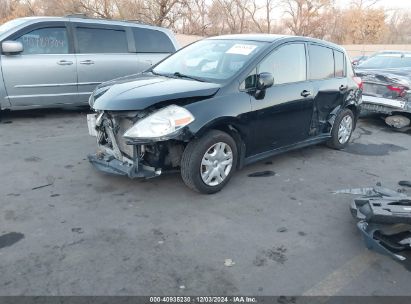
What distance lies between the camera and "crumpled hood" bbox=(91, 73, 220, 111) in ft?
12.6

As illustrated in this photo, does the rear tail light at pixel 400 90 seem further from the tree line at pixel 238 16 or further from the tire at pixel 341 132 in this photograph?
the tree line at pixel 238 16

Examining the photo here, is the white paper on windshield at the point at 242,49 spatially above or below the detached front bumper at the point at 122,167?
above

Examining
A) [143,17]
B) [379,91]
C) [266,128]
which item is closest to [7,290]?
[266,128]

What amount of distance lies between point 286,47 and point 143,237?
3.06 metres

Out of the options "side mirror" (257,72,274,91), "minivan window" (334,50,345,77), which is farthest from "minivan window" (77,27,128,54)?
"side mirror" (257,72,274,91)

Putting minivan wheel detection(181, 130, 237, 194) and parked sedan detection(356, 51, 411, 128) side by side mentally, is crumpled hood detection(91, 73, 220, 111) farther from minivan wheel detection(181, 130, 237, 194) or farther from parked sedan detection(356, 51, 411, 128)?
parked sedan detection(356, 51, 411, 128)

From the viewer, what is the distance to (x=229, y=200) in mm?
4172

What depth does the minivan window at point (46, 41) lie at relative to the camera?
6.69m

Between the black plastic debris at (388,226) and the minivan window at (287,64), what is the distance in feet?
6.42

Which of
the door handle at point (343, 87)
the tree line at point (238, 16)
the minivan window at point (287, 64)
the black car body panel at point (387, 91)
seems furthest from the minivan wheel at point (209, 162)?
the tree line at point (238, 16)

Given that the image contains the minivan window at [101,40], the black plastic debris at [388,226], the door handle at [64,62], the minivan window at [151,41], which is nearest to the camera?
the black plastic debris at [388,226]

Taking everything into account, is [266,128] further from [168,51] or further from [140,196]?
[168,51]

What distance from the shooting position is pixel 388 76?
7738 mm

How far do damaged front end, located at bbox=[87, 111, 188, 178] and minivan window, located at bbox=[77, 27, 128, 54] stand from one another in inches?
138
